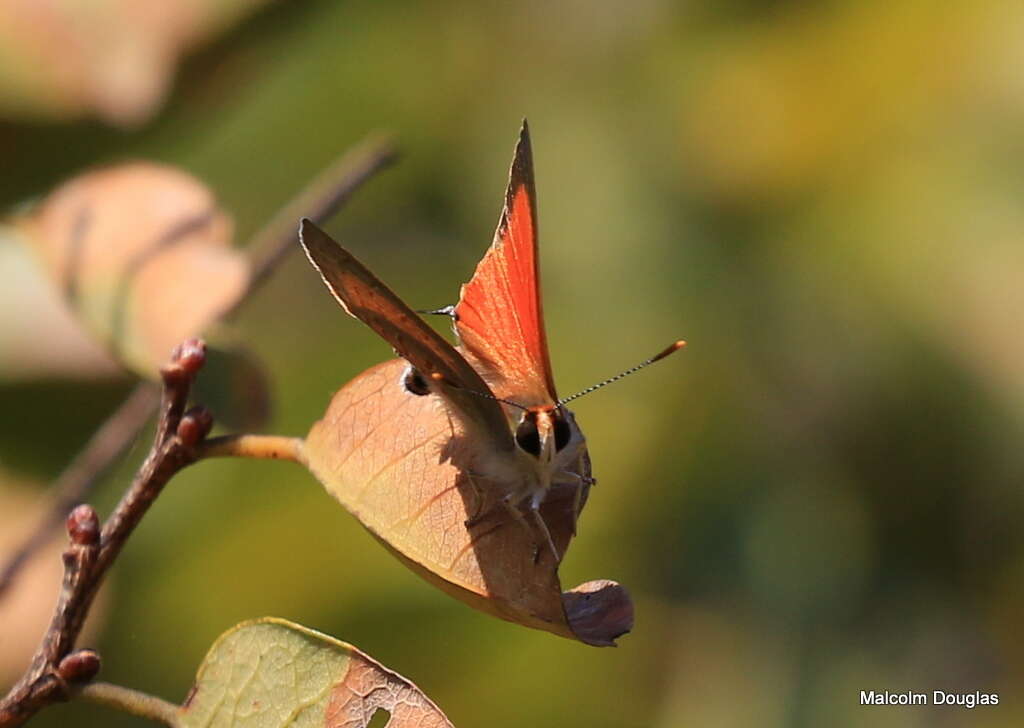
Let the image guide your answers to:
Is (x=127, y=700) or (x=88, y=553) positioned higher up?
(x=88, y=553)

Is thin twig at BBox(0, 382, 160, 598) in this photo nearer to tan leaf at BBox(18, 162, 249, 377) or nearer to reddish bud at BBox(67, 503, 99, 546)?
tan leaf at BBox(18, 162, 249, 377)

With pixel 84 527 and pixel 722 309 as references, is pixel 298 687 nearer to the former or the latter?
pixel 84 527

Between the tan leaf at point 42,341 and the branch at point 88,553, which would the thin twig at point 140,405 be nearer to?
the tan leaf at point 42,341

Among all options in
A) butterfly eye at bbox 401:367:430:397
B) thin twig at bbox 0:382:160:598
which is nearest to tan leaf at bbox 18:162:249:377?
thin twig at bbox 0:382:160:598

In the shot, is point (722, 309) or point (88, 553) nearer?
point (88, 553)

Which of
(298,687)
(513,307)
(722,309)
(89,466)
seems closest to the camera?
(298,687)

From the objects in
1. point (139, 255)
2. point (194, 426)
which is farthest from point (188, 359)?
point (139, 255)
